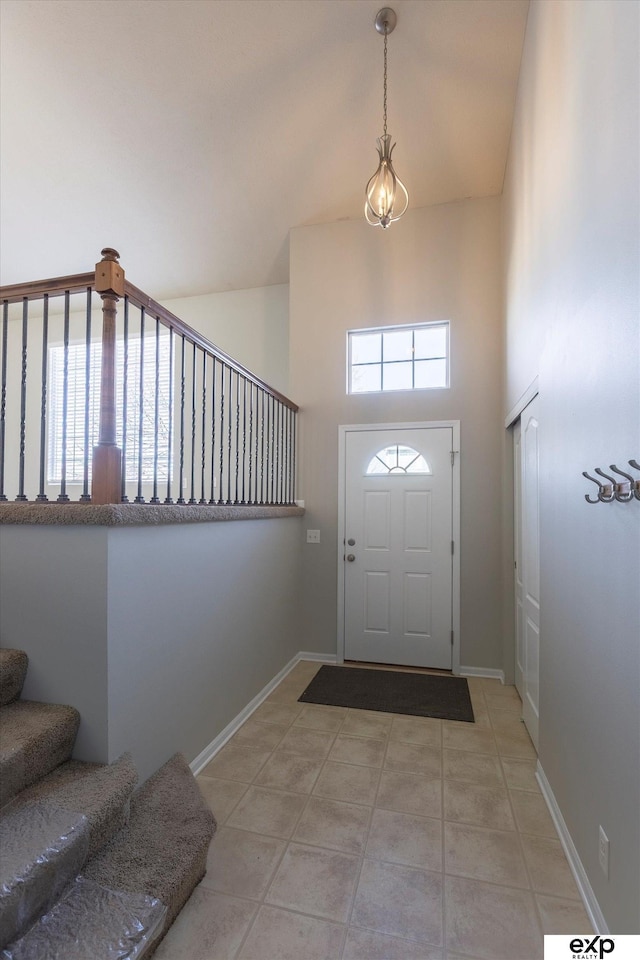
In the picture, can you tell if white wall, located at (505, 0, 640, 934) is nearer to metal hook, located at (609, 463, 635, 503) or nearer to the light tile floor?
metal hook, located at (609, 463, 635, 503)

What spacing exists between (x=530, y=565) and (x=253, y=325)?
3698 mm

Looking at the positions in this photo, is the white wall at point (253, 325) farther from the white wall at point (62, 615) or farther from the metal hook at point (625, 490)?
the metal hook at point (625, 490)

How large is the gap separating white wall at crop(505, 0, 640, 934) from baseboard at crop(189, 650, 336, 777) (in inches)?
64.7

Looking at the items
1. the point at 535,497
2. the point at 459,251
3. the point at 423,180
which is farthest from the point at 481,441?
the point at 423,180

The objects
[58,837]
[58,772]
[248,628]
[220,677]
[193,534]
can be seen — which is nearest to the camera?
[58,837]

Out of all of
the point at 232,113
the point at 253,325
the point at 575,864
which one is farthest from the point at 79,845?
the point at 253,325

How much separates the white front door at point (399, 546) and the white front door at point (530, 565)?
833 millimetres

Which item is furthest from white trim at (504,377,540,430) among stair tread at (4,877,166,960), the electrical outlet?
stair tread at (4,877,166,960)

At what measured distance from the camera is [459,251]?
146 inches

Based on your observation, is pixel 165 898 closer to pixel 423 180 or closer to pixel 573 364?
pixel 573 364

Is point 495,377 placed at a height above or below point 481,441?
above

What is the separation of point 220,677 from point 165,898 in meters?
1.18

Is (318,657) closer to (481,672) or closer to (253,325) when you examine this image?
(481,672)

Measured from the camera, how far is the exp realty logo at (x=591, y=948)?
124cm
